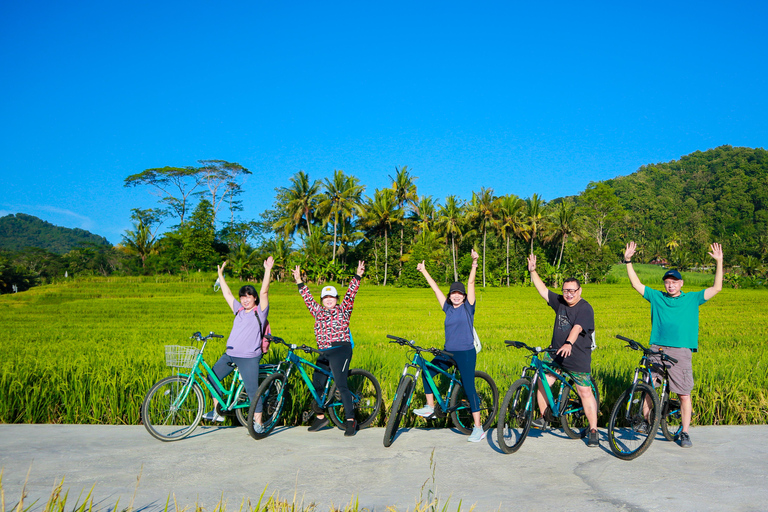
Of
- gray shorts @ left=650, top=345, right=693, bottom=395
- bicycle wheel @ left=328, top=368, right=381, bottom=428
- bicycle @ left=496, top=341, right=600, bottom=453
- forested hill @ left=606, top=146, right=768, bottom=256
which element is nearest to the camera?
bicycle @ left=496, top=341, right=600, bottom=453

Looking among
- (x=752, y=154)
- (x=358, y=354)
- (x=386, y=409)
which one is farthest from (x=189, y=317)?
(x=752, y=154)

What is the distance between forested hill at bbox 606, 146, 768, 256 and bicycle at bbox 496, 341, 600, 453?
8495 centimetres

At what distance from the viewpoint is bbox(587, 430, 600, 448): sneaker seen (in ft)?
16.8

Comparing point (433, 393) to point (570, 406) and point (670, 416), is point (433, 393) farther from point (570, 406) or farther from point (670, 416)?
point (670, 416)

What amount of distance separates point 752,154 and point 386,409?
143070 millimetres

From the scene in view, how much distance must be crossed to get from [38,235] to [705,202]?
Answer: 147081 mm

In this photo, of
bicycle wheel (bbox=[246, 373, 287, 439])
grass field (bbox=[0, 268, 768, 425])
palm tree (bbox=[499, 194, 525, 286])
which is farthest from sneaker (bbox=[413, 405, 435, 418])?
palm tree (bbox=[499, 194, 525, 286])

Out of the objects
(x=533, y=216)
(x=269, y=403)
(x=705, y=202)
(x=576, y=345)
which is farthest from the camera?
(x=705, y=202)

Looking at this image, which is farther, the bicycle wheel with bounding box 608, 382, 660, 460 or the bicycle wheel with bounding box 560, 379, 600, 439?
the bicycle wheel with bounding box 560, 379, 600, 439

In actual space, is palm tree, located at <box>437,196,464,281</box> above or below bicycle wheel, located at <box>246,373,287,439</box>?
above

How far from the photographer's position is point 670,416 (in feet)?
20.1

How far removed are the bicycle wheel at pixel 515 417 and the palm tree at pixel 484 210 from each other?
51.9 metres

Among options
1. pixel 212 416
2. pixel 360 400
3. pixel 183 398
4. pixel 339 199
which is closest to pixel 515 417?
pixel 360 400

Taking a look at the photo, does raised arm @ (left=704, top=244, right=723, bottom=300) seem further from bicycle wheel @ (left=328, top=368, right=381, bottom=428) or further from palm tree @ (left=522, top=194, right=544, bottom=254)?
palm tree @ (left=522, top=194, right=544, bottom=254)
